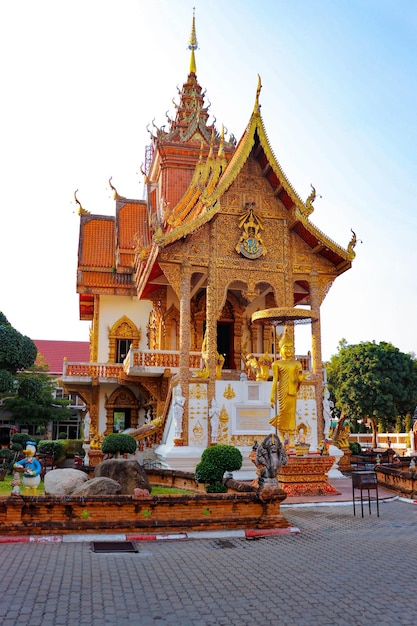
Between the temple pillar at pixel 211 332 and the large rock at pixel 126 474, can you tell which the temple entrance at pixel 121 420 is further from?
the large rock at pixel 126 474

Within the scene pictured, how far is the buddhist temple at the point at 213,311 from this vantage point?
15211mm

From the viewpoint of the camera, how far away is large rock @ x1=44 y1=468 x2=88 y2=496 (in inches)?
361

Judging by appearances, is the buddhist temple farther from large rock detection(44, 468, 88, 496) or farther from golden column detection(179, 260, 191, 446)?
large rock detection(44, 468, 88, 496)

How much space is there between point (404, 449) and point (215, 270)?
69.5 ft

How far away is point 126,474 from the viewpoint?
376 inches

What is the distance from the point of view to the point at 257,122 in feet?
54.3

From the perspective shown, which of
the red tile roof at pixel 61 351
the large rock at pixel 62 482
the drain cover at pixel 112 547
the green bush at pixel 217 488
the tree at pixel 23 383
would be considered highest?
the red tile roof at pixel 61 351

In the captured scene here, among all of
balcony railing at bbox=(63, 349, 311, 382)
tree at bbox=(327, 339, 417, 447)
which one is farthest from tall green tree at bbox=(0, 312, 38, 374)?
tree at bbox=(327, 339, 417, 447)

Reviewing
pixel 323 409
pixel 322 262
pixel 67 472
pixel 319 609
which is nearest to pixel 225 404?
pixel 323 409

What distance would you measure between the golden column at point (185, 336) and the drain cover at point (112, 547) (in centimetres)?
756

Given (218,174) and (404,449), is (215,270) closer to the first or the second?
(218,174)

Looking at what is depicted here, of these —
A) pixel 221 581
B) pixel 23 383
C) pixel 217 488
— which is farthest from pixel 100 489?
pixel 23 383

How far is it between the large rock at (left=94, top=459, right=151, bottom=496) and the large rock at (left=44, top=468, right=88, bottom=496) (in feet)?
1.32

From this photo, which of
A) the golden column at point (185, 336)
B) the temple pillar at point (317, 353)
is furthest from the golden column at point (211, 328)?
the temple pillar at point (317, 353)
